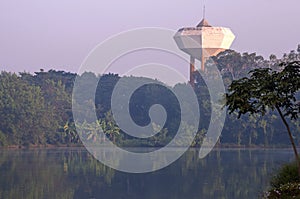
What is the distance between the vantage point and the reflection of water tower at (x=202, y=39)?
5284 cm

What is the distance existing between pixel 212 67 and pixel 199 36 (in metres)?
7.74

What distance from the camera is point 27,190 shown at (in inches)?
554

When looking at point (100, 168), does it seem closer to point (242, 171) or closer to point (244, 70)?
point (242, 171)

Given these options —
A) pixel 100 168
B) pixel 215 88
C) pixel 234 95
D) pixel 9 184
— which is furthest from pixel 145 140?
pixel 234 95

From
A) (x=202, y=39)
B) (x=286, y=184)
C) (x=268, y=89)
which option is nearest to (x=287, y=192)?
(x=286, y=184)

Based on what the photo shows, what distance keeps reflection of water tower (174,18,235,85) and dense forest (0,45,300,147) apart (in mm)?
6408

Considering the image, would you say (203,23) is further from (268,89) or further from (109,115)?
(268,89)

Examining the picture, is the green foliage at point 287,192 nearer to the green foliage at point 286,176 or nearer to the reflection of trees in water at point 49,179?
the green foliage at point 286,176

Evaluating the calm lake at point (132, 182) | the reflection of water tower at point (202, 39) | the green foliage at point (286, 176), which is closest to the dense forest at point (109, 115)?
the reflection of water tower at point (202, 39)

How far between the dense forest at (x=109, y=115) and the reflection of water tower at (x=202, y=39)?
6408 millimetres

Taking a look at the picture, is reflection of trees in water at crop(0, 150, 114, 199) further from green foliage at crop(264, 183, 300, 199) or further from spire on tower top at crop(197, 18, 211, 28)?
spire on tower top at crop(197, 18, 211, 28)

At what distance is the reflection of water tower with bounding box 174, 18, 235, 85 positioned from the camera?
5284cm

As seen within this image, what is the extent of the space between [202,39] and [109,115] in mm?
14846

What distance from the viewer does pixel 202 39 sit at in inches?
2098
